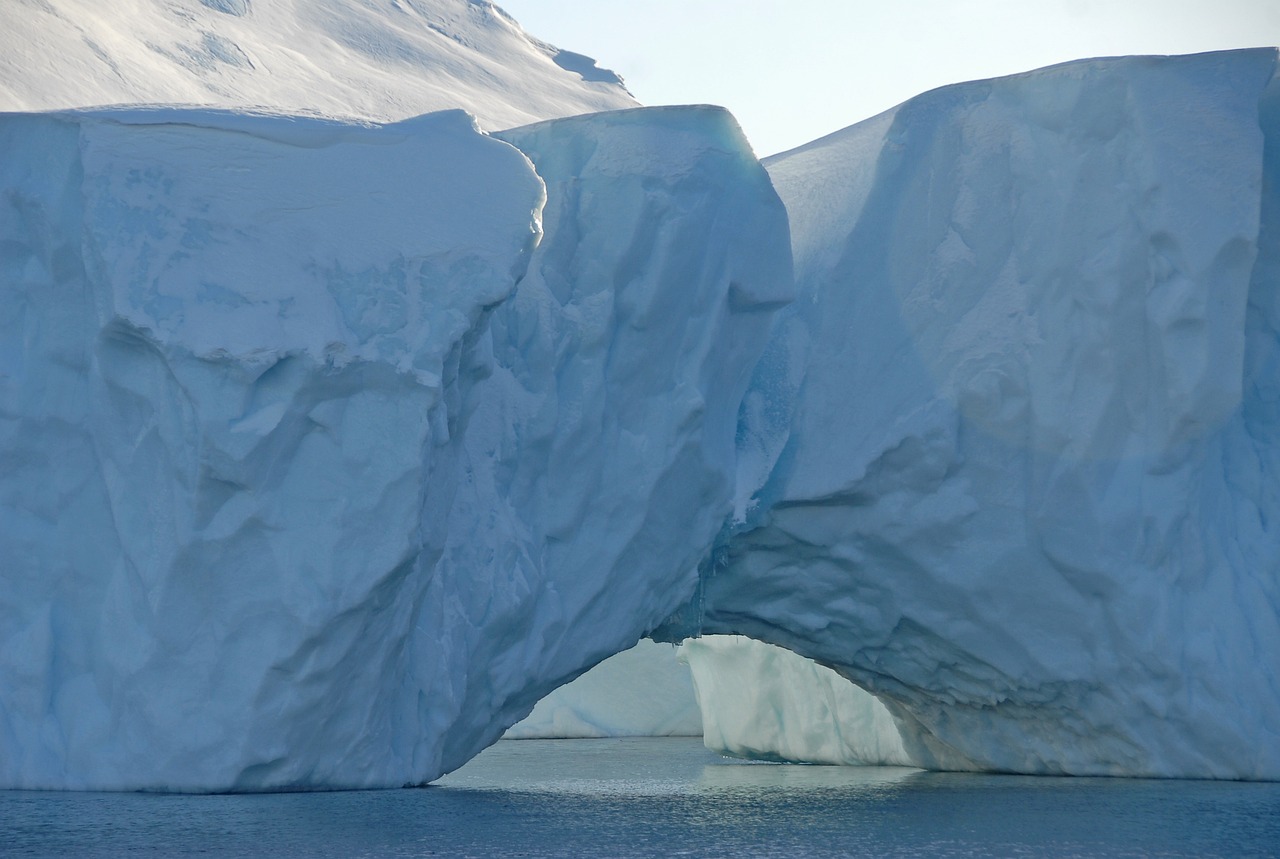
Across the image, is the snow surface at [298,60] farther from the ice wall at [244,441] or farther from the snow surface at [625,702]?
the snow surface at [625,702]

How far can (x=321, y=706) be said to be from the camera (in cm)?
897

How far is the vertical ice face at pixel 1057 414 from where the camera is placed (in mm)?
11305

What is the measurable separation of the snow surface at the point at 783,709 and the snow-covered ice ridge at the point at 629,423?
250cm

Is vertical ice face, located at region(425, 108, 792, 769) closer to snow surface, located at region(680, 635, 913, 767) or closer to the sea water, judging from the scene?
the sea water

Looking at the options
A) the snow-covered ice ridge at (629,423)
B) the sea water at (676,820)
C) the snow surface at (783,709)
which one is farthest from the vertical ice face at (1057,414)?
the snow surface at (783,709)

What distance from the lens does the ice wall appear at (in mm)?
8578

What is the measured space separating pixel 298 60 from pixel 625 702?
1533cm

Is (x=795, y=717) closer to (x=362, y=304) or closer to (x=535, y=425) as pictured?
(x=535, y=425)

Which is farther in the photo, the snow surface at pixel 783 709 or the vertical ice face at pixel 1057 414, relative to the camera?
the snow surface at pixel 783 709

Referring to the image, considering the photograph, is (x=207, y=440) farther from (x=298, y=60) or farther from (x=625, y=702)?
(x=625, y=702)

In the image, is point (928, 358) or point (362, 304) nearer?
point (362, 304)

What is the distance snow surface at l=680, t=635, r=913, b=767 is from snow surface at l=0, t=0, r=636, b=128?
7256mm

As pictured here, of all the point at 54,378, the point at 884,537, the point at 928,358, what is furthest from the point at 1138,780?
the point at 54,378

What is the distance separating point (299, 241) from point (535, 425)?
2517mm
